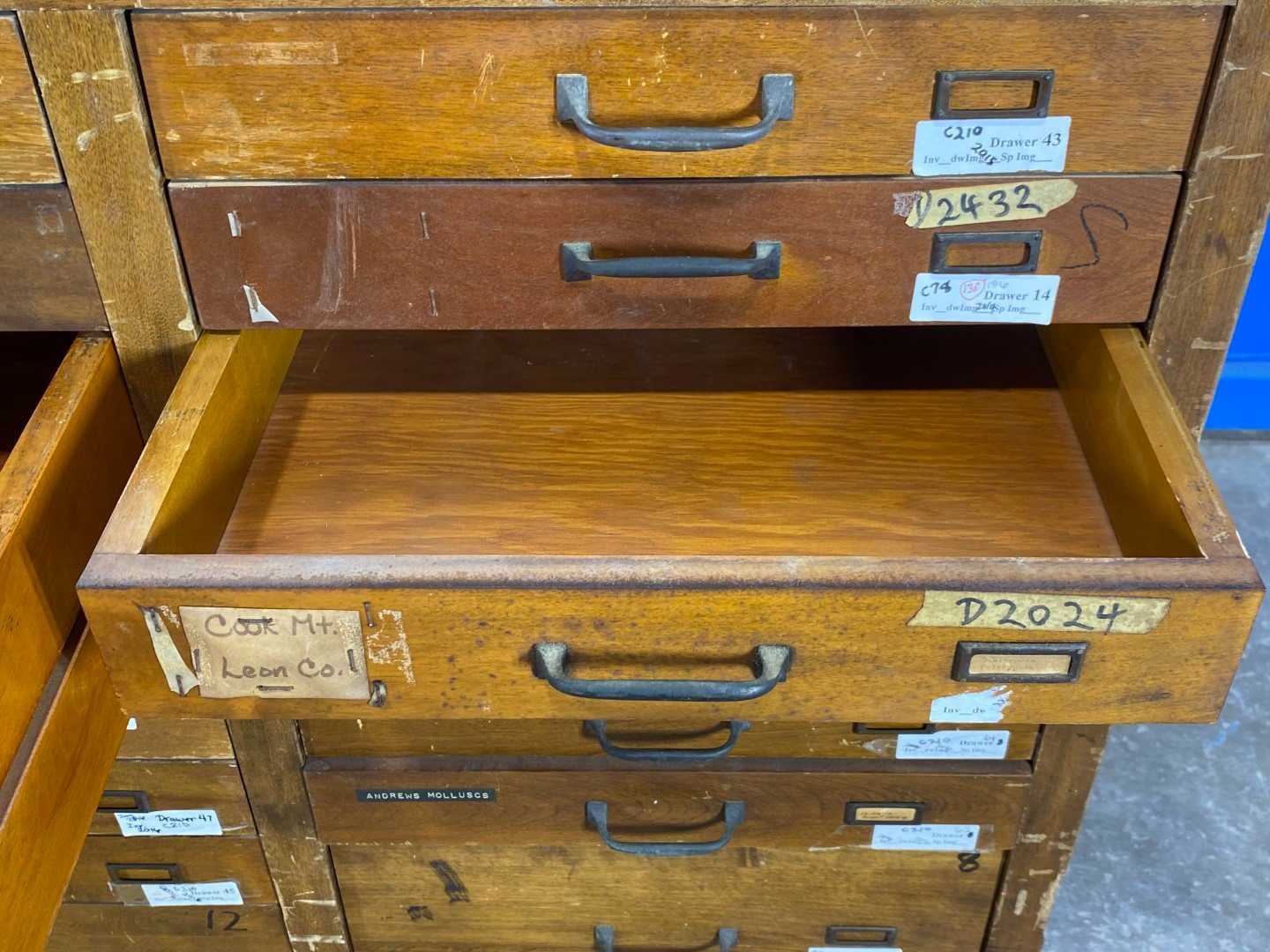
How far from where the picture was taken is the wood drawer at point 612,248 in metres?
0.77

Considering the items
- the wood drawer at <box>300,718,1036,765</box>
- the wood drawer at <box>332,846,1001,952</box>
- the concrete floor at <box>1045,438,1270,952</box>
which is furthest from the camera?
the concrete floor at <box>1045,438,1270,952</box>

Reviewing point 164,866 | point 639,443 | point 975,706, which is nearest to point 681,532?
point 639,443

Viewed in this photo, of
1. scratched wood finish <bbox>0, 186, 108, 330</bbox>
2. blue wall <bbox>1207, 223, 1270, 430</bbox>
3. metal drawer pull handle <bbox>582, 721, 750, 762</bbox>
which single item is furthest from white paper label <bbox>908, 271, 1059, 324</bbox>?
blue wall <bbox>1207, 223, 1270, 430</bbox>

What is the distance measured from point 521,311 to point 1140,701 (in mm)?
460

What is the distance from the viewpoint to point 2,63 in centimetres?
72

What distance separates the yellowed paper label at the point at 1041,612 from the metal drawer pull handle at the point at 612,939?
1.64ft

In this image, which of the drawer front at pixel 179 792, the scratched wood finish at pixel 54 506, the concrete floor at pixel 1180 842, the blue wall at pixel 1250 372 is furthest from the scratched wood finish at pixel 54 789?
the blue wall at pixel 1250 372

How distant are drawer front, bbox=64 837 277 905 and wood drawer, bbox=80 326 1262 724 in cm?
34

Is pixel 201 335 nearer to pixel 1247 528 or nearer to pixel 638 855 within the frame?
pixel 638 855

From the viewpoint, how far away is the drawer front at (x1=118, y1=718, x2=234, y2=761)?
96cm

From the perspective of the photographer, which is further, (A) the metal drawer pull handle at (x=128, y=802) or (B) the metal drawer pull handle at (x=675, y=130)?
(A) the metal drawer pull handle at (x=128, y=802)

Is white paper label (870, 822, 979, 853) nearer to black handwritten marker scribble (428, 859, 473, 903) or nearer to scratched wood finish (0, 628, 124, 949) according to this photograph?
black handwritten marker scribble (428, 859, 473, 903)

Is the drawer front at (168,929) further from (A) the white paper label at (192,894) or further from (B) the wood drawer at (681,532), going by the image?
(B) the wood drawer at (681,532)

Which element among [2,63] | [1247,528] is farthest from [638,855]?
[1247,528]
